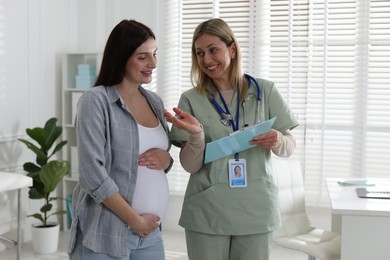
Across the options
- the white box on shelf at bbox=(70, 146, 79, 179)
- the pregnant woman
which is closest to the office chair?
the pregnant woman

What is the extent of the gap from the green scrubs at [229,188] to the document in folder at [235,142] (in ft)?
0.20

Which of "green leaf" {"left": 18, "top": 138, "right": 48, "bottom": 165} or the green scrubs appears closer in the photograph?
the green scrubs

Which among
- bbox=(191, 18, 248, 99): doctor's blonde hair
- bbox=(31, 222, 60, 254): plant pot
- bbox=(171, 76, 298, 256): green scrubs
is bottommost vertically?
bbox=(31, 222, 60, 254): plant pot

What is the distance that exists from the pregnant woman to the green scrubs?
0.26 meters

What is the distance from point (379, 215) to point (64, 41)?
3.47m

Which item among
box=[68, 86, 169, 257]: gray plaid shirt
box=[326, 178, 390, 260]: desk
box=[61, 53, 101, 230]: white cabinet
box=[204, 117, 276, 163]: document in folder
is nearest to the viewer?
box=[68, 86, 169, 257]: gray plaid shirt

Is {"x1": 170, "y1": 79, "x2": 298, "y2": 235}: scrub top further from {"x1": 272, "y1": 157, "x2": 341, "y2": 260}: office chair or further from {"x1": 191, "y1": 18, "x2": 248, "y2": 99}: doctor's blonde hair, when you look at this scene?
{"x1": 272, "y1": 157, "x2": 341, "y2": 260}: office chair

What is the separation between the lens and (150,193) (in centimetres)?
178

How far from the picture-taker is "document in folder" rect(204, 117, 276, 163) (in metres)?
1.94

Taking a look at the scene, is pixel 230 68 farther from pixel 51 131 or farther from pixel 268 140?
pixel 51 131

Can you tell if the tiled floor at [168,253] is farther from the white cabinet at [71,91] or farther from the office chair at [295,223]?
the office chair at [295,223]

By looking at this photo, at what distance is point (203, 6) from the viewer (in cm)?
471

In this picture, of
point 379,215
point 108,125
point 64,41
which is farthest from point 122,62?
point 64,41

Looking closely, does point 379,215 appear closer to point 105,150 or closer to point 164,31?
point 105,150
